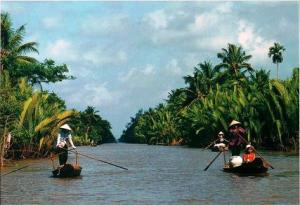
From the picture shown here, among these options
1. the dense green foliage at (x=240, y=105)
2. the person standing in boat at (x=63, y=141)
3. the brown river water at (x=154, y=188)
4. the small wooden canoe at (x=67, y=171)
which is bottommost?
the brown river water at (x=154, y=188)

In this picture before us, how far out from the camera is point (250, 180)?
1606 centimetres

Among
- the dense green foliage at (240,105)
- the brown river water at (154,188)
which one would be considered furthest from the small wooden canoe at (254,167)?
the dense green foliage at (240,105)

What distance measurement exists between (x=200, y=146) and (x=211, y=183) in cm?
3701

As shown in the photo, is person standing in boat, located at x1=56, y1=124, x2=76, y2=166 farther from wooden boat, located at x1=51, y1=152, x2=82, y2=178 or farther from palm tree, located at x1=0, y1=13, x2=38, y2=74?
palm tree, located at x1=0, y1=13, x2=38, y2=74

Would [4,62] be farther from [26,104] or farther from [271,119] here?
[271,119]

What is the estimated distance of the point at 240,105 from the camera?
37.2 metres

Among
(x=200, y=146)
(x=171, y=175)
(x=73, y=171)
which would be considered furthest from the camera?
(x=200, y=146)

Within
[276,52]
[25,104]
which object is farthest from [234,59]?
[25,104]

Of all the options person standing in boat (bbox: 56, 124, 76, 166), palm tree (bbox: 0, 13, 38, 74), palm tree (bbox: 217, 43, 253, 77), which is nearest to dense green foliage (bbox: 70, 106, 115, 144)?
palm tree (bbox: 217, 43, 253, 77)

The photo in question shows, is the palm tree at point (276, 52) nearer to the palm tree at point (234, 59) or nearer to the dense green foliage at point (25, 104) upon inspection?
the palm tree at point (234, 59)

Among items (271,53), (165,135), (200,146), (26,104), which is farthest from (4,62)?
(165,135)

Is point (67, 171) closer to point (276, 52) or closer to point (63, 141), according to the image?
point (63, 141)

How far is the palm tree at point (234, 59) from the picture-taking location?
5697 centimetres

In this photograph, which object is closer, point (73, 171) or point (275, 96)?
point (73, 171)
